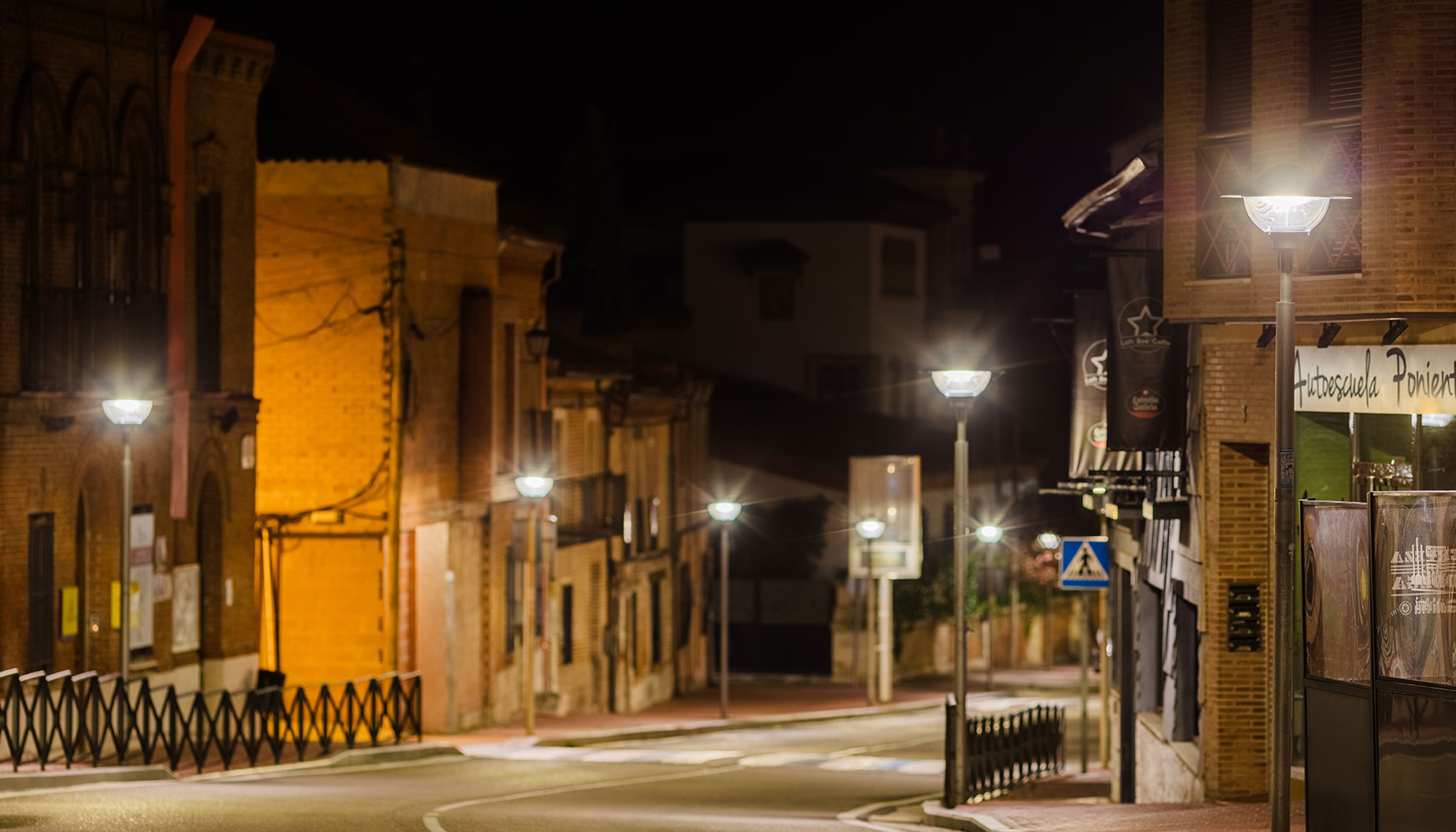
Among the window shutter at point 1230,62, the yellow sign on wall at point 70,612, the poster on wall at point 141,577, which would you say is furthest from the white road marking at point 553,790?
the window shutter at point 1230,62

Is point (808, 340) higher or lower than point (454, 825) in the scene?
higher

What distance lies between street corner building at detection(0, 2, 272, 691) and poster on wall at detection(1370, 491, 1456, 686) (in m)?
15.7

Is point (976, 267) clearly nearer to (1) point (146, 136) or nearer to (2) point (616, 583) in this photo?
(2) point (616, 583)

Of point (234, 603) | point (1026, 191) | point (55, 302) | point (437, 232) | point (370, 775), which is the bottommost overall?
point (370, 775)

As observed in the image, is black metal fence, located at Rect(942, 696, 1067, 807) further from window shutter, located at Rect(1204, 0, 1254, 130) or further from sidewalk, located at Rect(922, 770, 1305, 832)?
window shutter, located at Rect(1204, 0, 1254, 130)

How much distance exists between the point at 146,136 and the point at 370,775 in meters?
9.05

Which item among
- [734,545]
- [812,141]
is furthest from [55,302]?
[812,141]

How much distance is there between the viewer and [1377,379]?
1777cm

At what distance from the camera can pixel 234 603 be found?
1133 inches

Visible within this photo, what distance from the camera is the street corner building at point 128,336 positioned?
77.2 feet

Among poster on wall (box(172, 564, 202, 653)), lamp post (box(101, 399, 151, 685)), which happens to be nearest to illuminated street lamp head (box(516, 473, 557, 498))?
poster on wall (box(172, 564, 202, 653))

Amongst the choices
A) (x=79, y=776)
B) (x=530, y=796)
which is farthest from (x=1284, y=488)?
(x=79, y=776)

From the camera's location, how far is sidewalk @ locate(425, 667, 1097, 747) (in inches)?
1351

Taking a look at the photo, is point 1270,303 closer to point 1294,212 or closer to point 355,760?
point 1294,212
